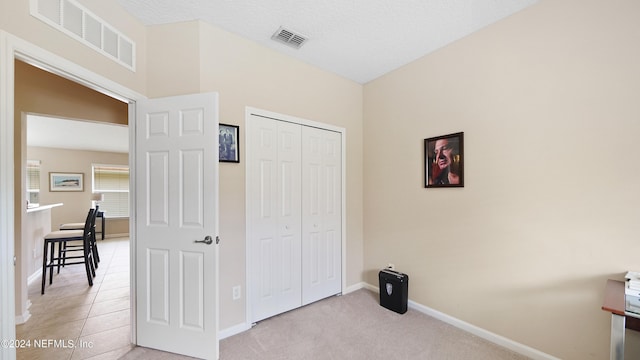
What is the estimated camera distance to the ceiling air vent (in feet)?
7.66

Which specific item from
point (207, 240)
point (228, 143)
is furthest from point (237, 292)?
point (228, 143)

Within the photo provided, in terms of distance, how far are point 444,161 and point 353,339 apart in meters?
1.90

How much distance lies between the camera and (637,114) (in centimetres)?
157

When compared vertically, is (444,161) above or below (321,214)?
above

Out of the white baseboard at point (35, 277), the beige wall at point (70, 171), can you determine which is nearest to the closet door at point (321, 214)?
the white baseboard at point (35, 277)

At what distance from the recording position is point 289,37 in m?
2.41

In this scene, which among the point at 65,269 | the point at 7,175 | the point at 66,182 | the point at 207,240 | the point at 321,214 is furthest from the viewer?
the point at 66,182

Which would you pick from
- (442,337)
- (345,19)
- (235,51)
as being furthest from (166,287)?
(345,19)

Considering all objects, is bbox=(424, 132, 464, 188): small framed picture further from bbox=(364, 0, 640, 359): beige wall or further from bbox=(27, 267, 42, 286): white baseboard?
bbox=(27, 267, 42, 286): white baseboard

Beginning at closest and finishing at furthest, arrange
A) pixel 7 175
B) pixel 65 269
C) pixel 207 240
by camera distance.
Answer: pixel 7 175 < pixel 207 240 < pixel 65 269

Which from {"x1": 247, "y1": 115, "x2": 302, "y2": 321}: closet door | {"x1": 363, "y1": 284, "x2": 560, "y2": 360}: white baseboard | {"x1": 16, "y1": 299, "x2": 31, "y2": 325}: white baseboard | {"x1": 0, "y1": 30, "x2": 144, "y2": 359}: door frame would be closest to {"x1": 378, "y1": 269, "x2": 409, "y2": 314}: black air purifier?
{"x1": 363, "y1": 284, "x2": 560, "y2": 360}: white baseboard

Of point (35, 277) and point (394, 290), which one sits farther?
point (35, 277)

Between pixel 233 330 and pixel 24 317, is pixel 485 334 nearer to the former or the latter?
pixel 233 330

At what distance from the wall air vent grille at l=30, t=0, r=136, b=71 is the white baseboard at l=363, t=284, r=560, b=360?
3601 mm
